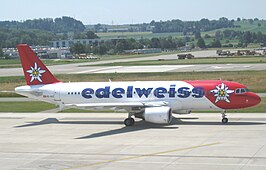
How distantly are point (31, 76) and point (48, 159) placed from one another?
59.0ft

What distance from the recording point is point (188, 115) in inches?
2039

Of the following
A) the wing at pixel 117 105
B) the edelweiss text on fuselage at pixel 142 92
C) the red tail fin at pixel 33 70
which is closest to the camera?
the wing at pixel 117 105

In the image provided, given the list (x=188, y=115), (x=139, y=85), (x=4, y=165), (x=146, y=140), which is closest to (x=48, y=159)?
(x=4, y=165)

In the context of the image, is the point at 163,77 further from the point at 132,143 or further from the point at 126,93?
the point at 132,143

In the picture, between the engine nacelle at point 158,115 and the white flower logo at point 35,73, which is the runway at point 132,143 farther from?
the white flower logo at point 35,73

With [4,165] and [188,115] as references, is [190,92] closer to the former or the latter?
[188,115]

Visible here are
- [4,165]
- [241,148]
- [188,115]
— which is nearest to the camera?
[4,165]

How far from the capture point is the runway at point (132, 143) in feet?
106

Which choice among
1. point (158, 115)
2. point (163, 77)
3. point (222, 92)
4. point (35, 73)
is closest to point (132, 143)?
point (158, 115)

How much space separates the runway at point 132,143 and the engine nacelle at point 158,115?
637 millimetres

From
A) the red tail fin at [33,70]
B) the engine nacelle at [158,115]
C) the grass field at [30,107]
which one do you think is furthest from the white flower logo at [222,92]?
the red tail fin at [33,70]

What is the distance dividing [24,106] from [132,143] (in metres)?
26.4

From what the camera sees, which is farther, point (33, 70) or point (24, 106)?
point (24, 106)

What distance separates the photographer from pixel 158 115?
44.8m
